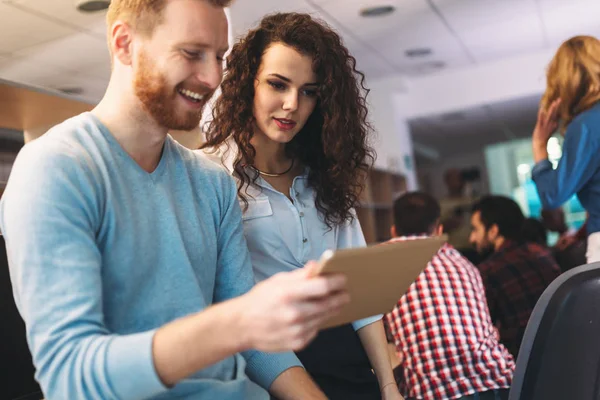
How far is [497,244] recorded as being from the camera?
9.63ft

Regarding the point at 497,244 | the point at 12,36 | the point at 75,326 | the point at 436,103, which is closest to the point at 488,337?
the point at 497,244

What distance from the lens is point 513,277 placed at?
2.64 meters

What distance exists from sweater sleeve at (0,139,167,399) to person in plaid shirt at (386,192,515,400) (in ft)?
4.36

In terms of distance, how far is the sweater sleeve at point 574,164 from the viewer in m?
2.03

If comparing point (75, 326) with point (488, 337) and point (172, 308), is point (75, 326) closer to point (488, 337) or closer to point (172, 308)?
point (172, 308)

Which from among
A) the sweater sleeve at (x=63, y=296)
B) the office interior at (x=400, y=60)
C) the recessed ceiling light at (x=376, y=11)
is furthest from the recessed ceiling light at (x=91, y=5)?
the sweater sleeve at (x=63, y=296)

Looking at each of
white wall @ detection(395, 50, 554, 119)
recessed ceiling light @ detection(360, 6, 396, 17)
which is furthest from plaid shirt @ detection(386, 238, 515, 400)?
white wall @ detection(395, 50, 554, 119)

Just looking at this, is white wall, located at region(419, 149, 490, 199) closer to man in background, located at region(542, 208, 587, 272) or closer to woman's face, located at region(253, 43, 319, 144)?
man in background, located at region(542, 208, 587, 272)

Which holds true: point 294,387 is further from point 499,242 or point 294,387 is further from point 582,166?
point 499,242

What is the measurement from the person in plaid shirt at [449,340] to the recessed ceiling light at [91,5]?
2.98 m

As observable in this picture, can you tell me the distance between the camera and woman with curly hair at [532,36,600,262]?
2033mm

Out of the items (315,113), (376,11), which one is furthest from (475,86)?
(315,113)

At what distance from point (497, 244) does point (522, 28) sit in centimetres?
344

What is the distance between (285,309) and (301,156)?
0.88 m
